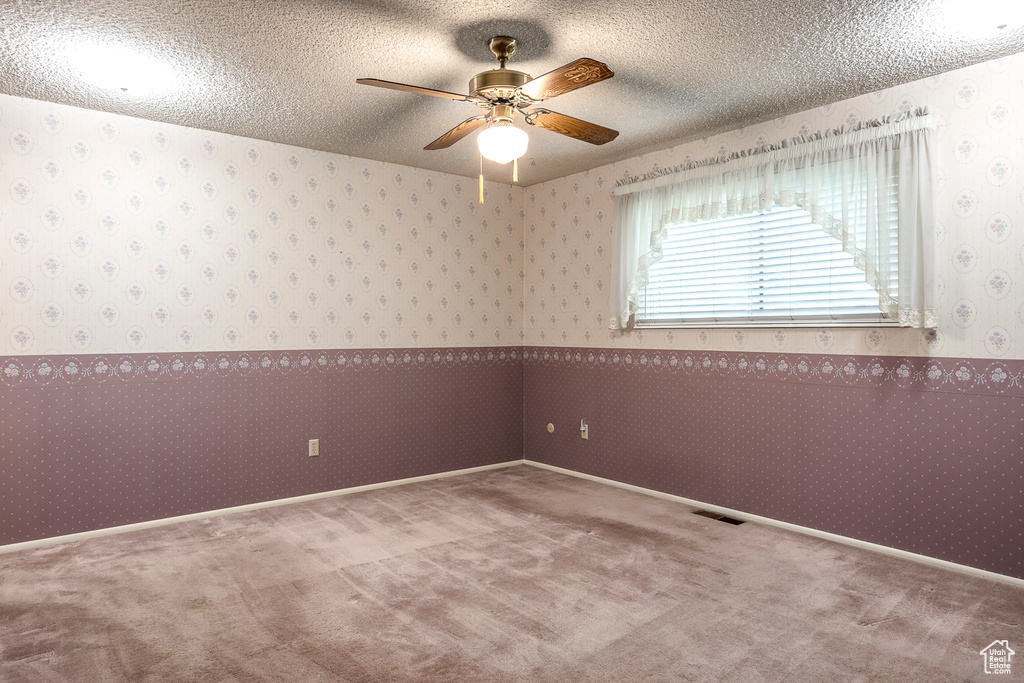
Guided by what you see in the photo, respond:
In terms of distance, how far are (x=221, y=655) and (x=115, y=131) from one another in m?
3.19

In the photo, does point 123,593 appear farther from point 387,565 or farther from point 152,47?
point 152,47

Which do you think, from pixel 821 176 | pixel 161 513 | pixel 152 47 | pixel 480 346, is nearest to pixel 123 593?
pixel 161 513

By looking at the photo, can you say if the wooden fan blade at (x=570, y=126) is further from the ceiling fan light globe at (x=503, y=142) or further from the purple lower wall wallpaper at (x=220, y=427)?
the purple lower wall wallpaper at (x=220, y=427)

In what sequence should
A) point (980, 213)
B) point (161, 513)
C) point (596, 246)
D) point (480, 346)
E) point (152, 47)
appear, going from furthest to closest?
point (480, 346), point (596, 246), point (161, 513), point (980, 213), point (152, 47)

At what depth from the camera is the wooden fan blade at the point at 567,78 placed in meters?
2.43

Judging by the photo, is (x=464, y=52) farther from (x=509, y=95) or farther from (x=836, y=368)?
(x=836, y=368)

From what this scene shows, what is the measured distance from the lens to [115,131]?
12.7ft

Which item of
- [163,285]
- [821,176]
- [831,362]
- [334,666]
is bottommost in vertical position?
[334,666]

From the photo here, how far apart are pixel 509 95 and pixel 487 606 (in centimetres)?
237

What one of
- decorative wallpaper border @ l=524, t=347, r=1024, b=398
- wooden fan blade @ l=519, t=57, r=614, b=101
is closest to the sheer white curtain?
decorative wallpaper border @ l=524, t=347, r=1024, b=398

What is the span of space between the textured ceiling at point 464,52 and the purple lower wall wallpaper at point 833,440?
1550 mm

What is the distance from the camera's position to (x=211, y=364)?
13.8 ft

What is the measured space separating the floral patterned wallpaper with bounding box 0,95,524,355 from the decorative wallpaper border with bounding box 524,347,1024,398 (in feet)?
5.08

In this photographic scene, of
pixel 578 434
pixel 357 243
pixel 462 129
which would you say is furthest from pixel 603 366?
pixel 462 129
